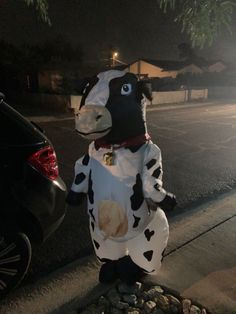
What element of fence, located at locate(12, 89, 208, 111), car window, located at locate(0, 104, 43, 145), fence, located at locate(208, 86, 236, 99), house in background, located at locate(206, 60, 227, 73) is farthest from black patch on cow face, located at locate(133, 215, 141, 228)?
house in background, located at locate(206, 60, 227, 73)

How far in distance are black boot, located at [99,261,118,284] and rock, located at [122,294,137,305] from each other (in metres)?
0.21

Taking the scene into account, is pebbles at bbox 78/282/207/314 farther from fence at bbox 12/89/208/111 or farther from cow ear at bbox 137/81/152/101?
fence at bbox 12/89/208/111

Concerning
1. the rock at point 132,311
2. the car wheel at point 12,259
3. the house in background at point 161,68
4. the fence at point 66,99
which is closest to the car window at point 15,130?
the car wheel at point 12,259

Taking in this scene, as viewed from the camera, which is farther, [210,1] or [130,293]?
[210,1]

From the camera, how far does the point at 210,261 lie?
312cm

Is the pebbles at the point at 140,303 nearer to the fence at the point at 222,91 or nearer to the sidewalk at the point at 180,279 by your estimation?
the sidewalk at the point at 180,279

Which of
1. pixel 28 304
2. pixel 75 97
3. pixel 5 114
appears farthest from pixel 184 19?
pixel 75 97

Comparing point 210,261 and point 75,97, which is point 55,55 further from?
point 210,261

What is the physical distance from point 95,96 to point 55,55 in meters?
27.1

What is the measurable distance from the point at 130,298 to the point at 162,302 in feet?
0.80

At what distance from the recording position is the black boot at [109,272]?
2.73 meters

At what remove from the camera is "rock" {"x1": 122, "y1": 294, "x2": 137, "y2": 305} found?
251cm

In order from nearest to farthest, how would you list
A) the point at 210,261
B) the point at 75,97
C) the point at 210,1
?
the point at 210,261 < the point at 210,1 < the point at 75,97

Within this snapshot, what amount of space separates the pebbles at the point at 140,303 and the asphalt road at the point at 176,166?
0.73 meters
